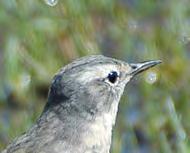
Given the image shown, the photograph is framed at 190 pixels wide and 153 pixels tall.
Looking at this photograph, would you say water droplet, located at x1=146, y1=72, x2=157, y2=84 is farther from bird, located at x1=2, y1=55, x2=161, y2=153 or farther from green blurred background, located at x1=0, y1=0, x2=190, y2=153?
bird, located at x1=2, y1=55, x2=161, y2=153

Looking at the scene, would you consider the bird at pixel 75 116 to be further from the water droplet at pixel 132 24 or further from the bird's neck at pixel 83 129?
the water droplet at pixel 132 24

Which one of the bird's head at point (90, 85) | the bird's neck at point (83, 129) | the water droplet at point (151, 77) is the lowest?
the bird's neck at point (83, 129)

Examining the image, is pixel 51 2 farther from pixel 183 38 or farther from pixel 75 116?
pixel 75 116

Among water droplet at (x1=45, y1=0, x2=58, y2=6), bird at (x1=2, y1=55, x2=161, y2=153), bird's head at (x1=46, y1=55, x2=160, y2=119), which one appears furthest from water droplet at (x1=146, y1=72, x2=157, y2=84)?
bird at (x1=2, y1=55, x2=161, y2=153)

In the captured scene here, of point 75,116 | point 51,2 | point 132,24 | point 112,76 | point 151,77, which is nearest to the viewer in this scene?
point 75,116

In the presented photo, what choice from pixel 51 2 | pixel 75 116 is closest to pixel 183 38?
pixel 51 2

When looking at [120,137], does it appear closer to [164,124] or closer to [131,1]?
[164,124]

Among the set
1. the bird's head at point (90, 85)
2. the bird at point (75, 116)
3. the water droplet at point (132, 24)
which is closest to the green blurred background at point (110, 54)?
the water droplet at point (132, 24)
